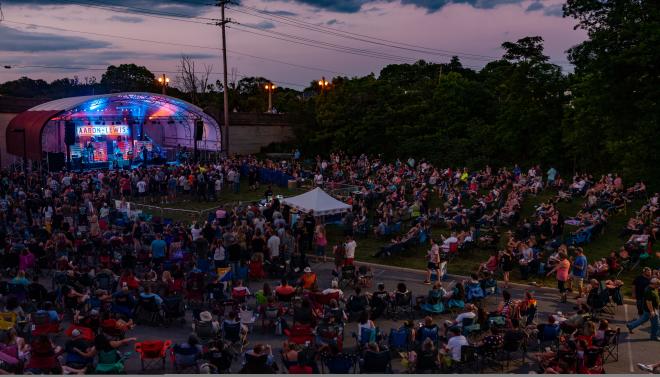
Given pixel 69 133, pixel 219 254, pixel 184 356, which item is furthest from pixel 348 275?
pixel 69 133

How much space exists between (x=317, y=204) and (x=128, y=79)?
76.1m

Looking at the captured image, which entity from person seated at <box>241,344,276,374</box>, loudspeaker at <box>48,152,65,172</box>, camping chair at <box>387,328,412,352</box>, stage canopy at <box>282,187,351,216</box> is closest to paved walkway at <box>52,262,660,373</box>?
camping chair at <box>387,328,412,352</box>

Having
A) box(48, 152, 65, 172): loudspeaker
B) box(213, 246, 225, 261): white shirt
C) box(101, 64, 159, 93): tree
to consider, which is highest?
box(101, 64, 159, 93): tree

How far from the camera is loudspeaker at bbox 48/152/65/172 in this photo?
117ft

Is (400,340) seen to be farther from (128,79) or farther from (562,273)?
(128,79)

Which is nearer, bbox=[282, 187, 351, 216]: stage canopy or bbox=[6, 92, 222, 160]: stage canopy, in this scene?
bbox=[282, 187, 351, 216]: stage canopy

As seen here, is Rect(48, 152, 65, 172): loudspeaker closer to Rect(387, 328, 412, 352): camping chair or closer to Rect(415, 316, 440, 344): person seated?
Rect(387, 328, 412, 352): camping chair

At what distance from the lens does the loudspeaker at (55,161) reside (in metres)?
35.7

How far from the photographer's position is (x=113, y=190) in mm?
27859

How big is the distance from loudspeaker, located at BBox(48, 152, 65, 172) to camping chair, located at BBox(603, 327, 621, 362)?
32842 mm

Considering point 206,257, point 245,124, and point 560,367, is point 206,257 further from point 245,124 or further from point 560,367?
point 245,124

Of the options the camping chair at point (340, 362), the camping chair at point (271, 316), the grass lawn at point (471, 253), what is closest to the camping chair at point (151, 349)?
the camping chair at point (271, 316)

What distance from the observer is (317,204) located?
64.4ft

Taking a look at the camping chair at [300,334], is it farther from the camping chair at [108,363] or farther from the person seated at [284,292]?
the camping chair at [108,363]
